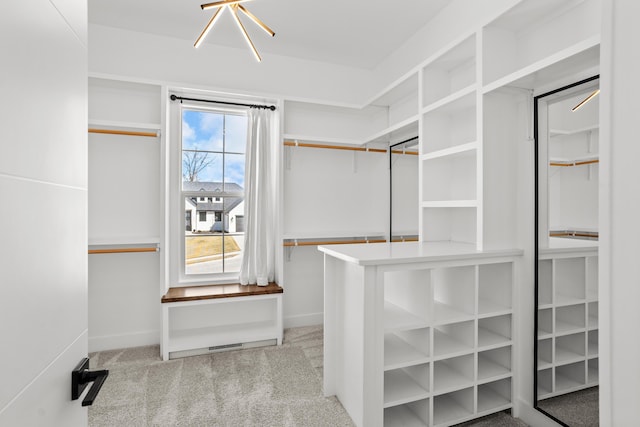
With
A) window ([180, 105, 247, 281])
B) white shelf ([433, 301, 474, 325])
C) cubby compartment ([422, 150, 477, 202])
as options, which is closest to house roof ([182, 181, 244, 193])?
window ([180, 105, 247, 281])

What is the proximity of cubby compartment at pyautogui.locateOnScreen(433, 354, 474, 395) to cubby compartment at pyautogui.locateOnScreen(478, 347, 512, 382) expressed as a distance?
8 cm

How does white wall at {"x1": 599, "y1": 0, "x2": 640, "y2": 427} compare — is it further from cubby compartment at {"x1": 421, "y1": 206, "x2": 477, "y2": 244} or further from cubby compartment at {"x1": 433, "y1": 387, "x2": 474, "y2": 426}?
cubby compartment at {"x1": 421, "y1": 206, "x2": 477, "y2": 244}

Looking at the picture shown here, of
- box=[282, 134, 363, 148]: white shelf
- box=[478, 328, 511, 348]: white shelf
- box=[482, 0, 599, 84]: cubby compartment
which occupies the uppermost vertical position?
box=[482, 0, 599, 84]: cubby compartment

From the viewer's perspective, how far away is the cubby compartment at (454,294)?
6.03ft

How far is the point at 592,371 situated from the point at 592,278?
18.1 inches

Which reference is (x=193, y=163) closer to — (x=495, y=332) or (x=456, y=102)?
(x=456, y=102)

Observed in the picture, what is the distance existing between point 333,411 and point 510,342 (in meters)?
1.14

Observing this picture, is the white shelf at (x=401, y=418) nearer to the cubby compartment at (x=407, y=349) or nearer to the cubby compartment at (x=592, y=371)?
the cubby compartment at (x=407, y=349)

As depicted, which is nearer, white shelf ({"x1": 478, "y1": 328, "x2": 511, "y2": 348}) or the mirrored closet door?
the mirrored closet door

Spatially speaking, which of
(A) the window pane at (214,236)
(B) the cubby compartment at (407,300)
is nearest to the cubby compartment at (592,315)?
(B) the cubby compartment at (407,300)

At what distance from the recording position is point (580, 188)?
158 centimetres

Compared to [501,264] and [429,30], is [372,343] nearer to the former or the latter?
[501,264]

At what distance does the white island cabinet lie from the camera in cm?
167

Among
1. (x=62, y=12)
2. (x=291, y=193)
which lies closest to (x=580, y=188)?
(x=62, y=12)
